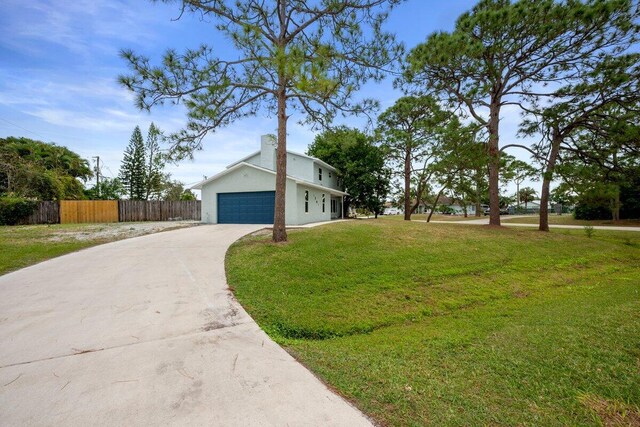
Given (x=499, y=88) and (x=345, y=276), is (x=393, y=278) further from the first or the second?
(x=499, y=88)

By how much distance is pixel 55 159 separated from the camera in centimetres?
2830

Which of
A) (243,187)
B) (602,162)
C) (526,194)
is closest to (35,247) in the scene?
(243,187)

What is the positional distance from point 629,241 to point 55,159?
4518 cm

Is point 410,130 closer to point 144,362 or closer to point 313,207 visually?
point 313,207

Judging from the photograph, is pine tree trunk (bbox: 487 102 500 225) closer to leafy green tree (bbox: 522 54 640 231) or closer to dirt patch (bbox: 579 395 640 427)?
leafy green tree (bbox: 522 54 640 231)

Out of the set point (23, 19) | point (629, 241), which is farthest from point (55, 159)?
point (629, 241)

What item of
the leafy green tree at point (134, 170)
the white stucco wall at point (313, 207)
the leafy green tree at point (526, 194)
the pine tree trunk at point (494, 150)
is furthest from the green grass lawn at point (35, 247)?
the leafy green tree at point (526, 194)

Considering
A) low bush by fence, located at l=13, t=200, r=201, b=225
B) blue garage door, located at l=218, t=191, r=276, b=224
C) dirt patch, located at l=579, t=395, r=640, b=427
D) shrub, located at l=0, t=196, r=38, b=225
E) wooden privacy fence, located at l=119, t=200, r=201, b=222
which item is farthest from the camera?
wooden privacy fence, located at l=119, t=200, r=201, b=222

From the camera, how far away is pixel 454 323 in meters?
4.50

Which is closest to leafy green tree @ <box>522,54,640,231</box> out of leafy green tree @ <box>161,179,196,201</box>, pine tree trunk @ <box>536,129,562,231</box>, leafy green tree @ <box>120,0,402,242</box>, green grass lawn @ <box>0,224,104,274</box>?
pine tree trunk @ <box>536,129,562,231</box>

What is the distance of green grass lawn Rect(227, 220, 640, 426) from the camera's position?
7.59ft

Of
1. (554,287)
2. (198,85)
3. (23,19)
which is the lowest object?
(554,287)

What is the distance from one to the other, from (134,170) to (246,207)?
25.8m

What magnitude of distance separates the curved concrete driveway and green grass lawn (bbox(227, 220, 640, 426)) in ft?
1.27
